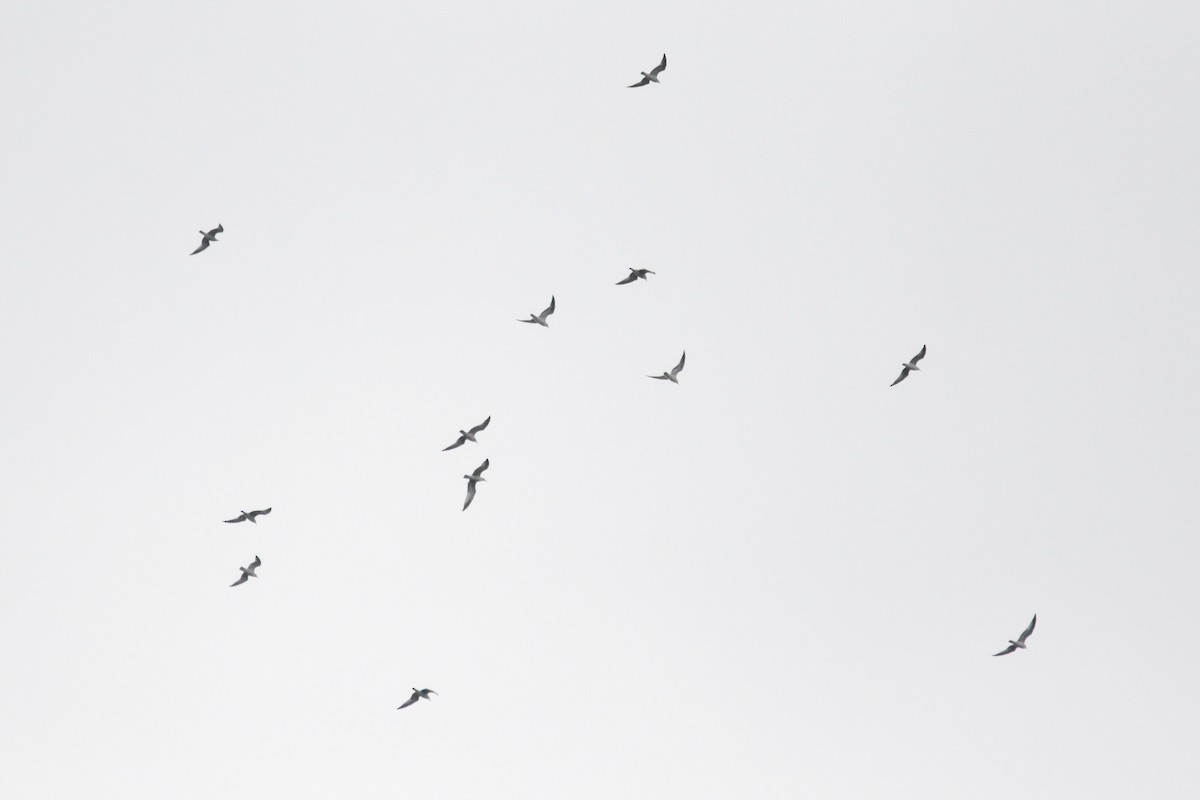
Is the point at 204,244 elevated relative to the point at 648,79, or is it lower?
lower

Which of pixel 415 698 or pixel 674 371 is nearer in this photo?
pixel 415 698

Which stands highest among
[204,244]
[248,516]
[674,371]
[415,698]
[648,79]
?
[648,79]

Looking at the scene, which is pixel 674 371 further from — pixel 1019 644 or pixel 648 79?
pixel 1019 644

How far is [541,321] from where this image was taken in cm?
8488

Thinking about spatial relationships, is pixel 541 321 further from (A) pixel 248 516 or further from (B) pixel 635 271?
(A) pixel 248 516

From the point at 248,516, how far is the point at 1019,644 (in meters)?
→ 44.1

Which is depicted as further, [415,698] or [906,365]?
[906,365]

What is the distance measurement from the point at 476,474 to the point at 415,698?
1295 cm

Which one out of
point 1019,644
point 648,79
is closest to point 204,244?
point 648,79

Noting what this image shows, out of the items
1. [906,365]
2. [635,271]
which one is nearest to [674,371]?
[635,271]

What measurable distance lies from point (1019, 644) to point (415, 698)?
112 ft

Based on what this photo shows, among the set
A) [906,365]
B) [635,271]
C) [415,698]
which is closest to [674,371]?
A: [635,271]

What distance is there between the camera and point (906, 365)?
8669 cm

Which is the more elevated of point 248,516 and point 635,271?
point 635,271
